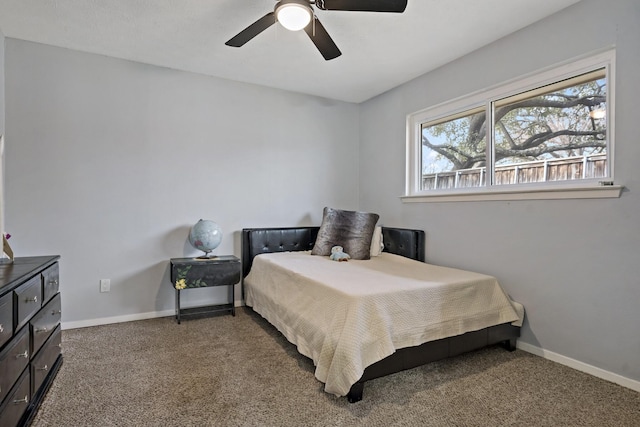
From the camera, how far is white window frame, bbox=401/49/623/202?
2092 mm

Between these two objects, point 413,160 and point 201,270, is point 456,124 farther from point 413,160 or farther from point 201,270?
point 201,270

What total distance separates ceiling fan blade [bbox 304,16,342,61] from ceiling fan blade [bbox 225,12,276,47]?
0.76ft

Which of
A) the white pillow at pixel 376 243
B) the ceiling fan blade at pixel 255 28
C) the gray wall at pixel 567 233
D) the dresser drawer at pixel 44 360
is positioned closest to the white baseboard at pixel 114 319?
the dresser drawer at pixel 44 360

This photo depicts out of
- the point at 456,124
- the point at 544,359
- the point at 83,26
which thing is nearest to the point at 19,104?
the point at 83,26

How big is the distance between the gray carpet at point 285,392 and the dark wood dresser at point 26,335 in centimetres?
14

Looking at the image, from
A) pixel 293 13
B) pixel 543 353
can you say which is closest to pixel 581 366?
pixel 543 353

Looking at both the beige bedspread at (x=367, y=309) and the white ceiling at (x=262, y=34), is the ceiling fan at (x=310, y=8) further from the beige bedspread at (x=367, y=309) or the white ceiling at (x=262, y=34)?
the beige bedspread at (x=367, y=309)

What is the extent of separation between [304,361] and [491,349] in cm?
141

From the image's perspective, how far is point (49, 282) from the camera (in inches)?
77.8

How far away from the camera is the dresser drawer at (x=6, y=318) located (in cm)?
132

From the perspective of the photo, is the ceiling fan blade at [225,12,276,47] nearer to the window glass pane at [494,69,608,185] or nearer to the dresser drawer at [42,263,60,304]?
the dresser drawer at [42,263,60,304]

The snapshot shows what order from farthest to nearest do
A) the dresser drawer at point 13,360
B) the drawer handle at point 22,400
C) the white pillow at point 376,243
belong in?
Result: the white pillow at point 376,243 → the drawer handle at point 22,400 → the dresser drawer at point 13,360

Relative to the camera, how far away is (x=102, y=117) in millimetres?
3021

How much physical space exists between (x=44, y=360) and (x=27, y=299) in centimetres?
45
